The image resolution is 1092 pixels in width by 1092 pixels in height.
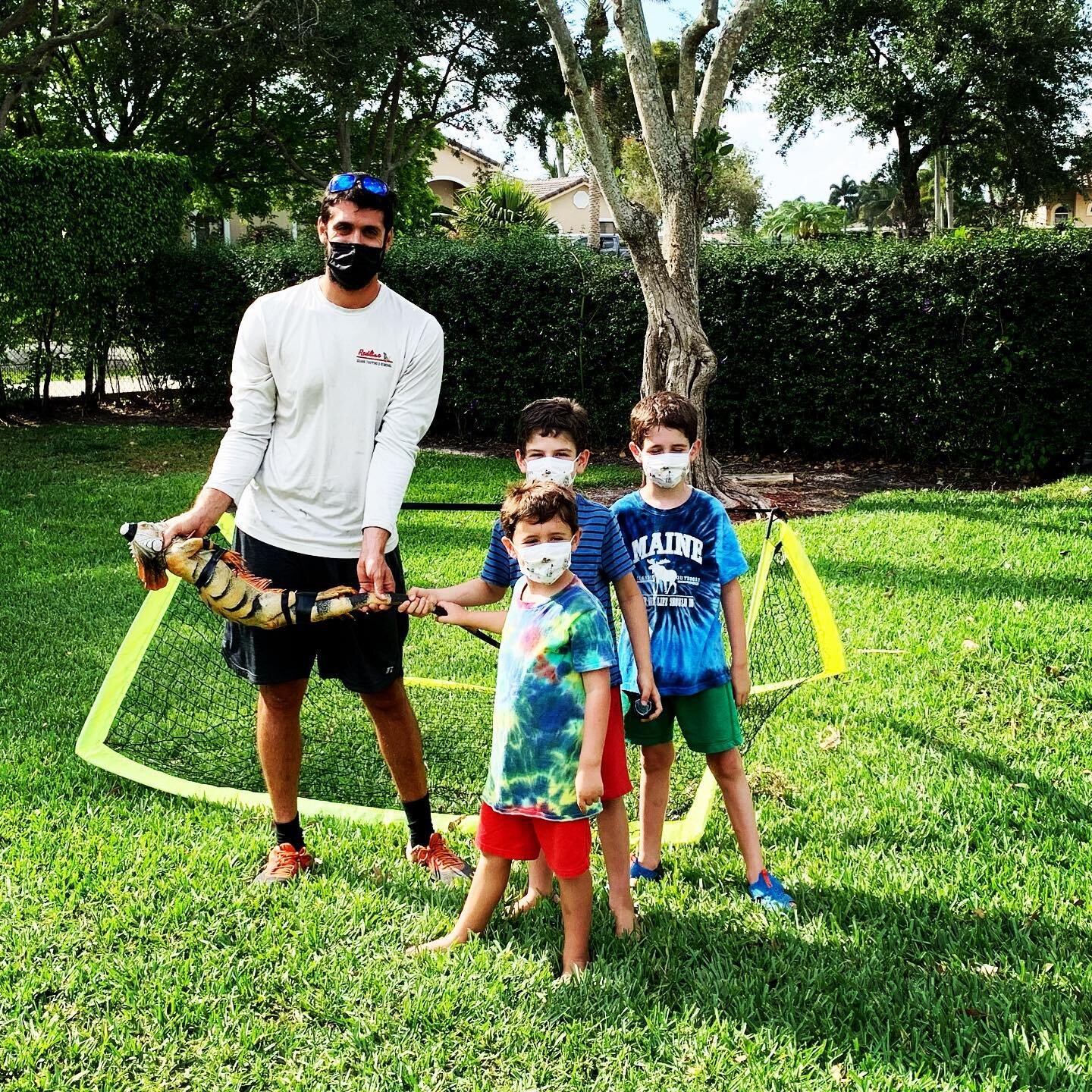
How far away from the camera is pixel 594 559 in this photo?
2.92 m

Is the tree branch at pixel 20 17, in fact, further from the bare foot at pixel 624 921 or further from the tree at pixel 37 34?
the bare foot at pixel 624 921

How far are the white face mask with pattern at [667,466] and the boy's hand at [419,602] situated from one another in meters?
0.74

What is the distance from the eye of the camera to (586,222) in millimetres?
52812

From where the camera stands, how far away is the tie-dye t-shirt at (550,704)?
104 inches

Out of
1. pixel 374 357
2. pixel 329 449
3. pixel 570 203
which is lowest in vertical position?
pixel 329 449

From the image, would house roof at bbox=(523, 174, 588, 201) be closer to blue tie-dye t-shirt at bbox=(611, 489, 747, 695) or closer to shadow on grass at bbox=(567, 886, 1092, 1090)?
blue tie-dye t-shirt at bbox=(611, 489, 747, 695)

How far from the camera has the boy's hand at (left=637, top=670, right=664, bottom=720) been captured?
299 cm

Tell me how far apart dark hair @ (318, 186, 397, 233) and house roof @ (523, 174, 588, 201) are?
1866 inches

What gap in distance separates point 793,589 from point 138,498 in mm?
5850

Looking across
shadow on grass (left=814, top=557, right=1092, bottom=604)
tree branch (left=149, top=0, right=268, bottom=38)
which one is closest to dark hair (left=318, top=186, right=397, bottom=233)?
shadow on grass (left=814, top=557, right=1092, bottom=604)

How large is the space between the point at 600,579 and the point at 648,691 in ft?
1.13

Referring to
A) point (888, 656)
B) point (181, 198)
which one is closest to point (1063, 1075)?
point (888, 656)

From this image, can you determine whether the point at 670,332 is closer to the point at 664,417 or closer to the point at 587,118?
the point at 587,118

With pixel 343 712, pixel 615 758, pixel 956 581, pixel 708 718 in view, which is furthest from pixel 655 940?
pixel 956 581
